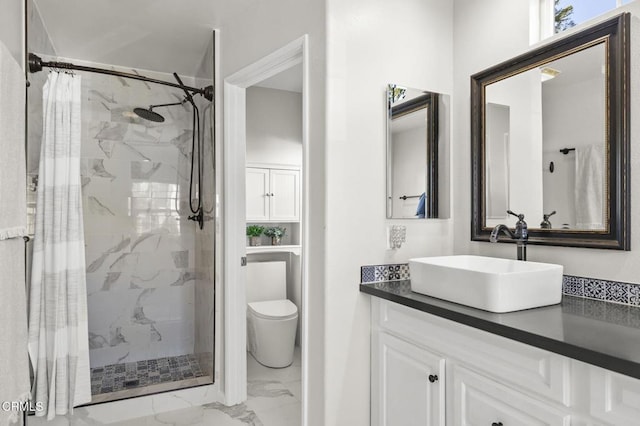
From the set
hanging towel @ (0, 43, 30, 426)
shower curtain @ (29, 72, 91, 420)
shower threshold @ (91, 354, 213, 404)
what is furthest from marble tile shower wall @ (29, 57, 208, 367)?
hanging towel @ (0, 43, 30, 426)

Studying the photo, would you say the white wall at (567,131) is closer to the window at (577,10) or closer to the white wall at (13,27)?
the window at (577,10)

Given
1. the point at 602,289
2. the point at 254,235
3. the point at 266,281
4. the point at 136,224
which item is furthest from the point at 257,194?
the point at 602,289

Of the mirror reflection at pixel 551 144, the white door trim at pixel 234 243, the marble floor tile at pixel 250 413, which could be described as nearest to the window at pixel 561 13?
the mirror reflection at pixel 551 144

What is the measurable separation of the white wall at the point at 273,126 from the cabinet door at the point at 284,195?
0.43ft

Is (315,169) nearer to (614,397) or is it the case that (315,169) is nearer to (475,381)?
(475,381)

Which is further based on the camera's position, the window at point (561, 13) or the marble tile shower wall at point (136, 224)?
the marble tile shower wall at point (136, 224)

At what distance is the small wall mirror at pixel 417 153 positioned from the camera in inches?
78.1

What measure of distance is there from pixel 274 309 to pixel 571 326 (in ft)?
8.09

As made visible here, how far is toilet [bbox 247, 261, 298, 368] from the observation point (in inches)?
126

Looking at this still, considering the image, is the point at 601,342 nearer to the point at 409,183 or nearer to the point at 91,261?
the point at 409,183

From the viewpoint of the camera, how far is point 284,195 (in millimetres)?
3889

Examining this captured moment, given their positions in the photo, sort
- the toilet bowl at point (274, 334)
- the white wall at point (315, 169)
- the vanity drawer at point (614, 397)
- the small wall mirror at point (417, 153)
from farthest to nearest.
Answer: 1. the toilet bowl at point (274, 334)
2. the small wall mirror at point (417, 153)
3. the white wall at point (315, 169)
4. the vanity drawer at point (614, 397)

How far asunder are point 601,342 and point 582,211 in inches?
28.2

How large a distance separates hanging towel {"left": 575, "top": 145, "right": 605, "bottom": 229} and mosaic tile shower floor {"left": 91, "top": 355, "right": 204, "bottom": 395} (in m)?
2.63
